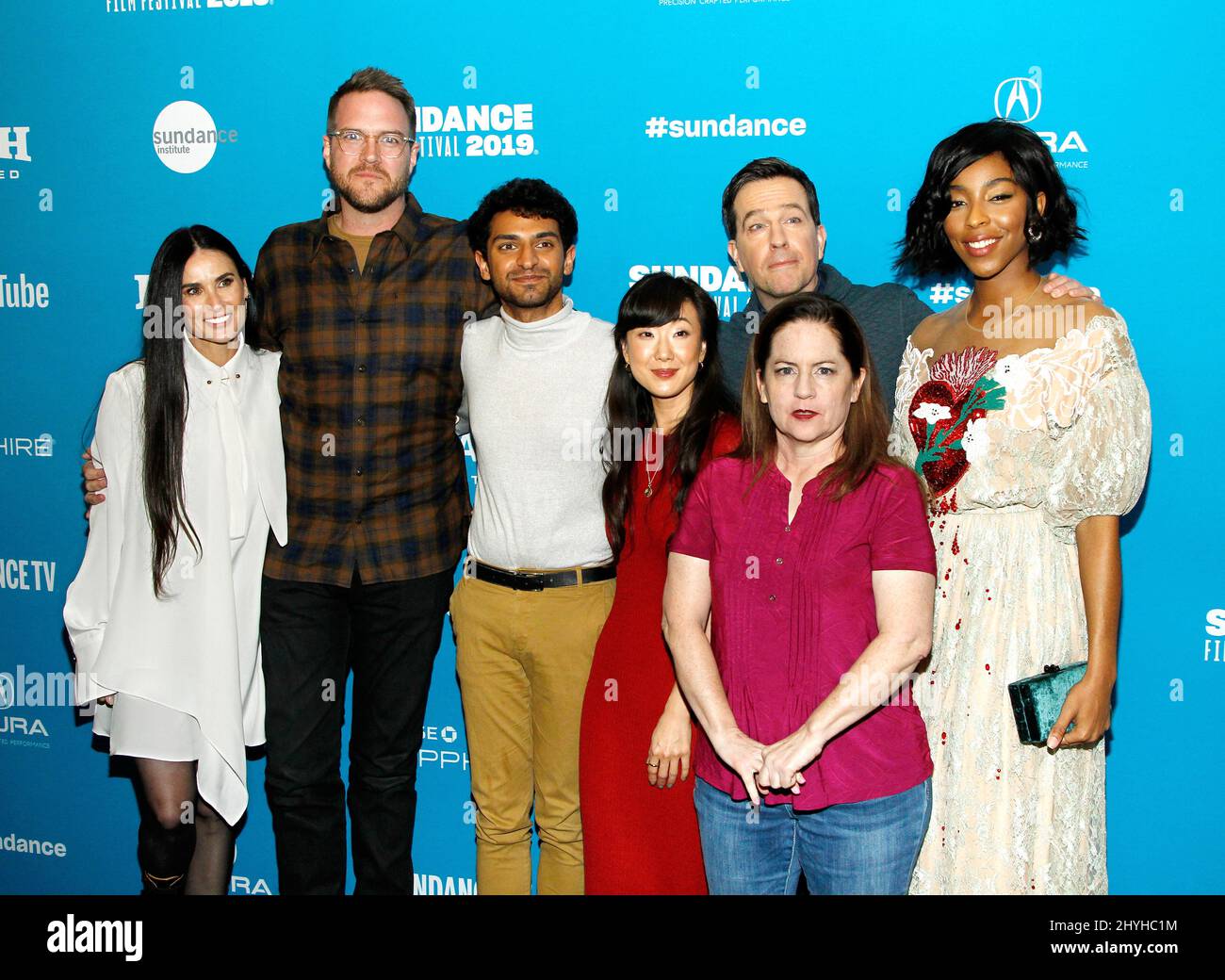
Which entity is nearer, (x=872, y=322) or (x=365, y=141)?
(x=872, y=322)

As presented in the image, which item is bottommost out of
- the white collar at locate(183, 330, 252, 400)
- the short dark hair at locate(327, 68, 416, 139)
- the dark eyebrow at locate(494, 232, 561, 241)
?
the white collar at locate(183, 330, 252, 400)

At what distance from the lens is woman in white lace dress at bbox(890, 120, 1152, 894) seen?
218 centimetres

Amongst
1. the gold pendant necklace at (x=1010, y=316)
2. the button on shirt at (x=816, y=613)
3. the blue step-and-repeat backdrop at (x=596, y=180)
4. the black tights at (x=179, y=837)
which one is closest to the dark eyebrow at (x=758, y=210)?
the blue step-and-repeat backdrop at (x=596, y=180)

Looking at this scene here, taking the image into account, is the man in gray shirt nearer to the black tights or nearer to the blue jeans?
the blue jeans

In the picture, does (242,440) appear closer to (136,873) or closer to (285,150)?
(285,150)

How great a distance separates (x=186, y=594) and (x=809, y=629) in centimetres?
151

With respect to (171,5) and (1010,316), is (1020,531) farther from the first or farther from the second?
(171,5)

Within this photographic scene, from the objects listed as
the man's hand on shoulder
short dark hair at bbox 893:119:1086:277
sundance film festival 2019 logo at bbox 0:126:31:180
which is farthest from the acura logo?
sundance film festival 2019 logo at bbox 0:126:31:180

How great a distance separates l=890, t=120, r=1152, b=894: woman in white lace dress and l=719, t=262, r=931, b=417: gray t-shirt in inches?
9.7

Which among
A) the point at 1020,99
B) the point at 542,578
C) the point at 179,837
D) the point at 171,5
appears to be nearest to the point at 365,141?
the point at 171,5

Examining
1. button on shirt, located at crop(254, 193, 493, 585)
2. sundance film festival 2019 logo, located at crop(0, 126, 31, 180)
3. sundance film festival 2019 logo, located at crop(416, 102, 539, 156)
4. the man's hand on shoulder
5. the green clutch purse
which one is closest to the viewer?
the green clutch purse

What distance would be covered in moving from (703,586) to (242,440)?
1.29 m

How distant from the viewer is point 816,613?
194 centimetres

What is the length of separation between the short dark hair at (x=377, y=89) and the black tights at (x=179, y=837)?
170cm
